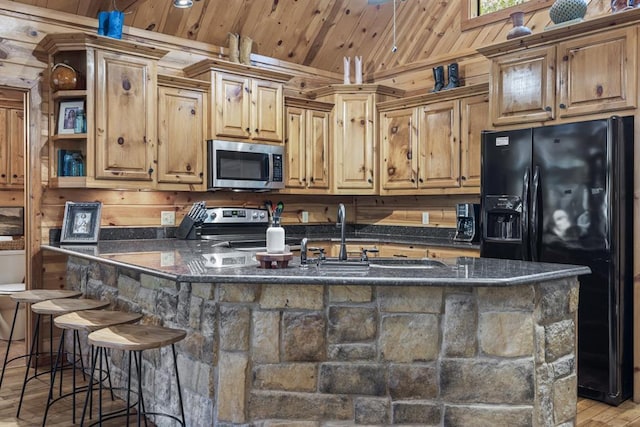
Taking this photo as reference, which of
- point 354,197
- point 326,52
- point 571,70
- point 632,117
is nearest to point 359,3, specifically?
point 326,52

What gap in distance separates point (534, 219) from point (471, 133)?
121cm

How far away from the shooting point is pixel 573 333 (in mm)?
2484

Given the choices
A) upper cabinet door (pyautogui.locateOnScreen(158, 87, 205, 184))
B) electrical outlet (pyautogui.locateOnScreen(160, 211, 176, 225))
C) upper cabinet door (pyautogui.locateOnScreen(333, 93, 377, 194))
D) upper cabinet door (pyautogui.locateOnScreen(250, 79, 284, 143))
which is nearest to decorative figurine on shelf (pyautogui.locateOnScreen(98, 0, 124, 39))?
upper cabinet door (pyautogui.locateOnScreen(158, 87, 205, 184))

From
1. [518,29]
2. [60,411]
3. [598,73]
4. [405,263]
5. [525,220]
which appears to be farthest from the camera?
[518,29]

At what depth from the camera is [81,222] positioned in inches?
159

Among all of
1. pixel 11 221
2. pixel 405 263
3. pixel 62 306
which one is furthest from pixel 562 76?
pixel 11 221

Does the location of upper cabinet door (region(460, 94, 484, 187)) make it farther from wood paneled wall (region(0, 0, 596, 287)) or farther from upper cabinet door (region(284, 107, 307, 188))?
upper cabinet door (region(284, 107, 307, 188))

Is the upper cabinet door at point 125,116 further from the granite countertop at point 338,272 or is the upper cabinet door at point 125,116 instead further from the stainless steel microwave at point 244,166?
the granite countertop at point 338,272

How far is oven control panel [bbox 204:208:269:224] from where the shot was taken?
4727 mm

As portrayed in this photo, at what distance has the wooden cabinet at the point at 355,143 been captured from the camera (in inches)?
209

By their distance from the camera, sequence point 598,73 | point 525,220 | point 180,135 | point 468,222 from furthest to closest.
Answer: point 468,222
point 180,135
point 525,220
point 598,73

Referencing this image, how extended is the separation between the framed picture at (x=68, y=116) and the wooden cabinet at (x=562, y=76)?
2954 mm

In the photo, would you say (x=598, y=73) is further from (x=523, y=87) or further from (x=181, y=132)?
(x=181, y=132)

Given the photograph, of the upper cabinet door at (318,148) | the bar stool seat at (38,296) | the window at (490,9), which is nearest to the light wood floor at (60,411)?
the bar stool seat at (38,296)
